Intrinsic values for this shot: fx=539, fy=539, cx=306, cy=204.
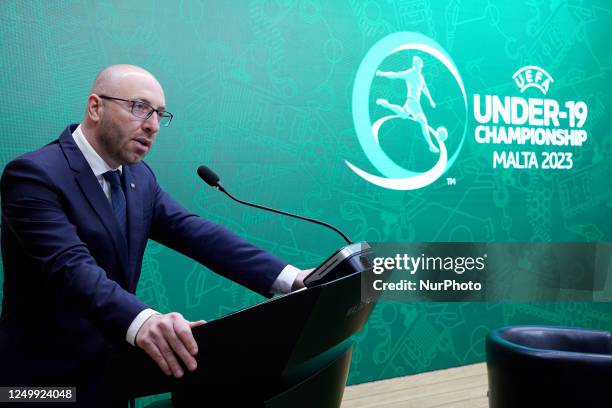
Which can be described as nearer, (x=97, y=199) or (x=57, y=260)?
(x=57, y=260)

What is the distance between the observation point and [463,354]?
3.64 metres

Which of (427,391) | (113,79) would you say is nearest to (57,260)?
(113,79)

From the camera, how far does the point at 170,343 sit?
0.96 m

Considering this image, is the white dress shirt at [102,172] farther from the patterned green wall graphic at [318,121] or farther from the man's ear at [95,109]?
the patterned green wall graphic at [318,121]

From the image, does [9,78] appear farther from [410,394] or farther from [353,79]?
[410,394]

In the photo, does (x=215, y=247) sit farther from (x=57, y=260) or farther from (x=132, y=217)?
(x=57, y=260)

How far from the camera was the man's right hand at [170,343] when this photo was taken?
0.95 meters

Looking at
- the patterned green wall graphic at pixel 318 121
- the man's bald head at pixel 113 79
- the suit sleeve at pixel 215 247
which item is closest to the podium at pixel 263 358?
the suit sleeve at pixel 215 247

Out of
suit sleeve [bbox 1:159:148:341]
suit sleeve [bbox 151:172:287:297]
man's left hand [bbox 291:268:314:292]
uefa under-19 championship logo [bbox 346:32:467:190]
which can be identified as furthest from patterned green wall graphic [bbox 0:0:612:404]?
man's left hand [bbox 291:268:314:292]

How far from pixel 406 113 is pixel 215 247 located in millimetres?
2025

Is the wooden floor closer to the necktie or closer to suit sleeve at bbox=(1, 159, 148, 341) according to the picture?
the necktie

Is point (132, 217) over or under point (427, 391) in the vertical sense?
over

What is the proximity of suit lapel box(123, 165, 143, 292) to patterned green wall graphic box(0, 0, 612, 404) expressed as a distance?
3.40 ft

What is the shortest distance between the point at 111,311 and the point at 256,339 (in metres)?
0.38
